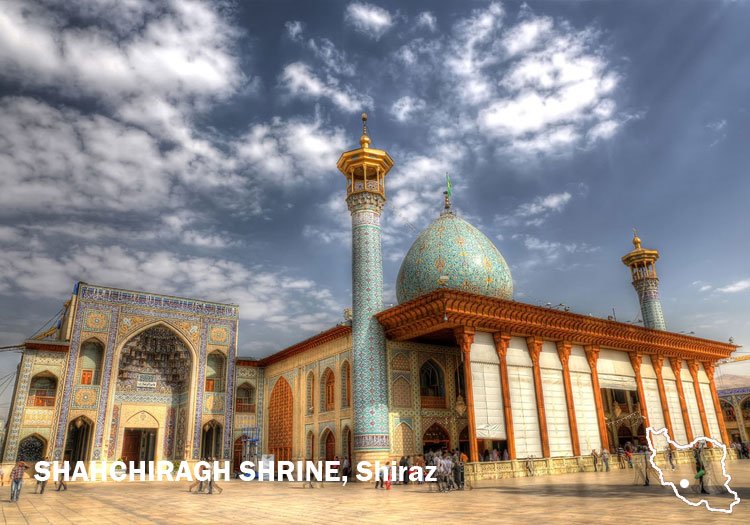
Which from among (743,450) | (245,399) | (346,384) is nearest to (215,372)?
(245,399)

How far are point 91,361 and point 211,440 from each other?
6.81 m

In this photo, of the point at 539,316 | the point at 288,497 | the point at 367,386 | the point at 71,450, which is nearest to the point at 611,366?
the point at 539,316

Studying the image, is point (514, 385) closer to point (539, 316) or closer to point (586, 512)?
point (539, 316)

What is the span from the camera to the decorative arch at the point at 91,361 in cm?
2482

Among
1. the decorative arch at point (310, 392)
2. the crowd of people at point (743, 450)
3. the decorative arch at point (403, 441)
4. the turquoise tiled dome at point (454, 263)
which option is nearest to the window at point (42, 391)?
the decorative arch at point (310, 392)

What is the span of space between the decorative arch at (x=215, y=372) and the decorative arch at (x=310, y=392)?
17.8 feet

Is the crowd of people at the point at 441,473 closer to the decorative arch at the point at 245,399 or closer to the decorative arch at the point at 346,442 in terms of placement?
the decorative arch at the point at 346,442

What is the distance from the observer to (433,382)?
22109 millimetres

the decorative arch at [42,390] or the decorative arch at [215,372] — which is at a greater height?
the decorative arch at [215,372]

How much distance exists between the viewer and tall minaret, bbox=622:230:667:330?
31392 mm

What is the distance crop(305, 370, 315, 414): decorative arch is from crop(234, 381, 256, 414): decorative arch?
17.0 feet

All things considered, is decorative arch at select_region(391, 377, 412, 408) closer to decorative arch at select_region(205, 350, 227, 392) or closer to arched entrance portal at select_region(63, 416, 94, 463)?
decorative arch at select_region(205, 350, 227, 392)

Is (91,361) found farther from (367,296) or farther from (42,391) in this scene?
(367,296)

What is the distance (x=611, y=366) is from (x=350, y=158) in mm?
13896
